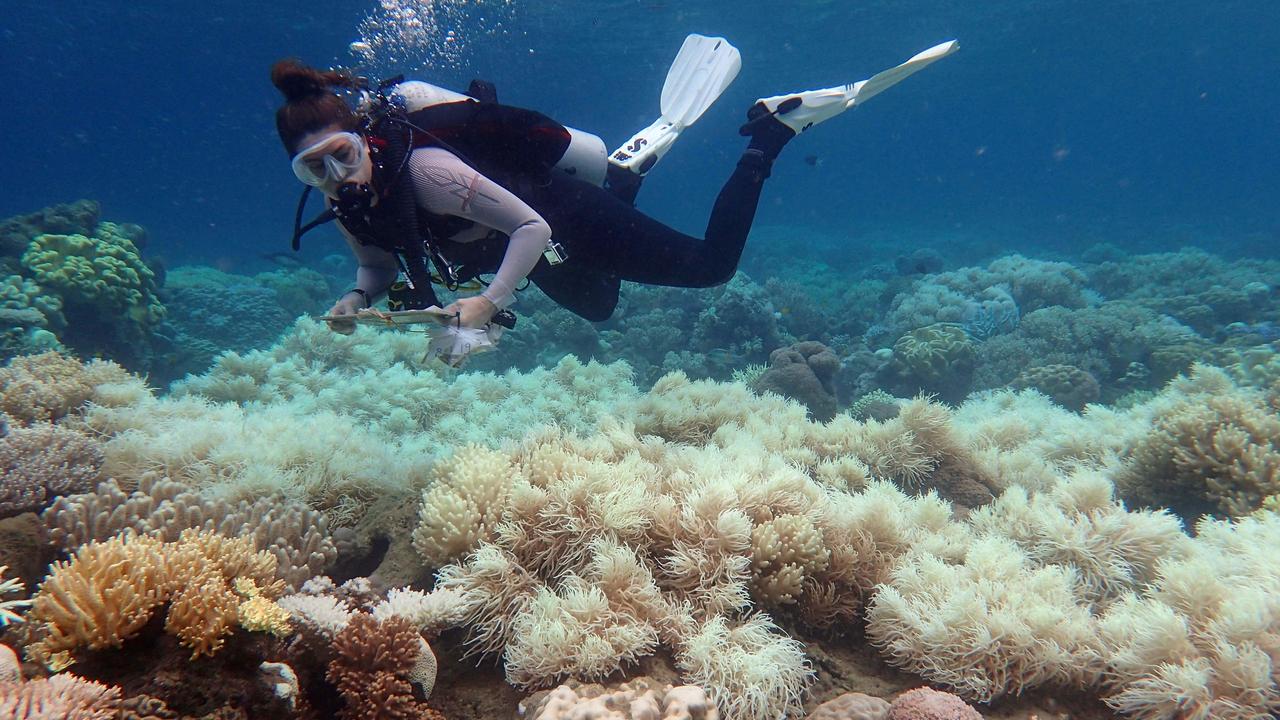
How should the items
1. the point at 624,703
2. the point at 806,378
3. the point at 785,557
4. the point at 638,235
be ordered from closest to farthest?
the point at 624,703 → the point at 785,557 → the point at 638,235 → the point at 806,378

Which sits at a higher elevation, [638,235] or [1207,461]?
[638,235]

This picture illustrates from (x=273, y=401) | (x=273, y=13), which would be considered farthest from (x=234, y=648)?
(x=273, y=13)

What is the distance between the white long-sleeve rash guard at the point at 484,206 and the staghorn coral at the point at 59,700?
2222 millimetres

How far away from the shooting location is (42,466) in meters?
3.07

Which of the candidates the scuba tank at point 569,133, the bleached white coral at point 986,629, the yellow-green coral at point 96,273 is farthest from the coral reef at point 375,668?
the yellow-green coral at point 96,273

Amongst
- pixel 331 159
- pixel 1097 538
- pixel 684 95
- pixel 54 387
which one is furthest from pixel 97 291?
pixel 1097 538

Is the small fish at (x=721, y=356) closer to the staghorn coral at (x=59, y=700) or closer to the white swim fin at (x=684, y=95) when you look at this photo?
the white swim fin at (x=684, y=95)

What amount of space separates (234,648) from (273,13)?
39.6m

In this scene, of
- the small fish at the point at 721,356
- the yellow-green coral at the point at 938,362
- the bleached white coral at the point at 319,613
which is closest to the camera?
the bleached white coral at the point at 319,613

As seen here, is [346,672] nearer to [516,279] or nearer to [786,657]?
[786,657]

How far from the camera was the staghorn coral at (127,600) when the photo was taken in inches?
67.8

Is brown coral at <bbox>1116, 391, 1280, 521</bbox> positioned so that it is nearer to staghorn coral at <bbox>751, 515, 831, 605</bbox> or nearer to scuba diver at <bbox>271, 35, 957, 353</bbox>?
staghorn coral at <bbox>751, 515, 831, 605</bbox>

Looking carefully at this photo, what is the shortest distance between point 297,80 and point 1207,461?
6.72 meters

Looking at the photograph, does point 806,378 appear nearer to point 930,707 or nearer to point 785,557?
point 785,557
